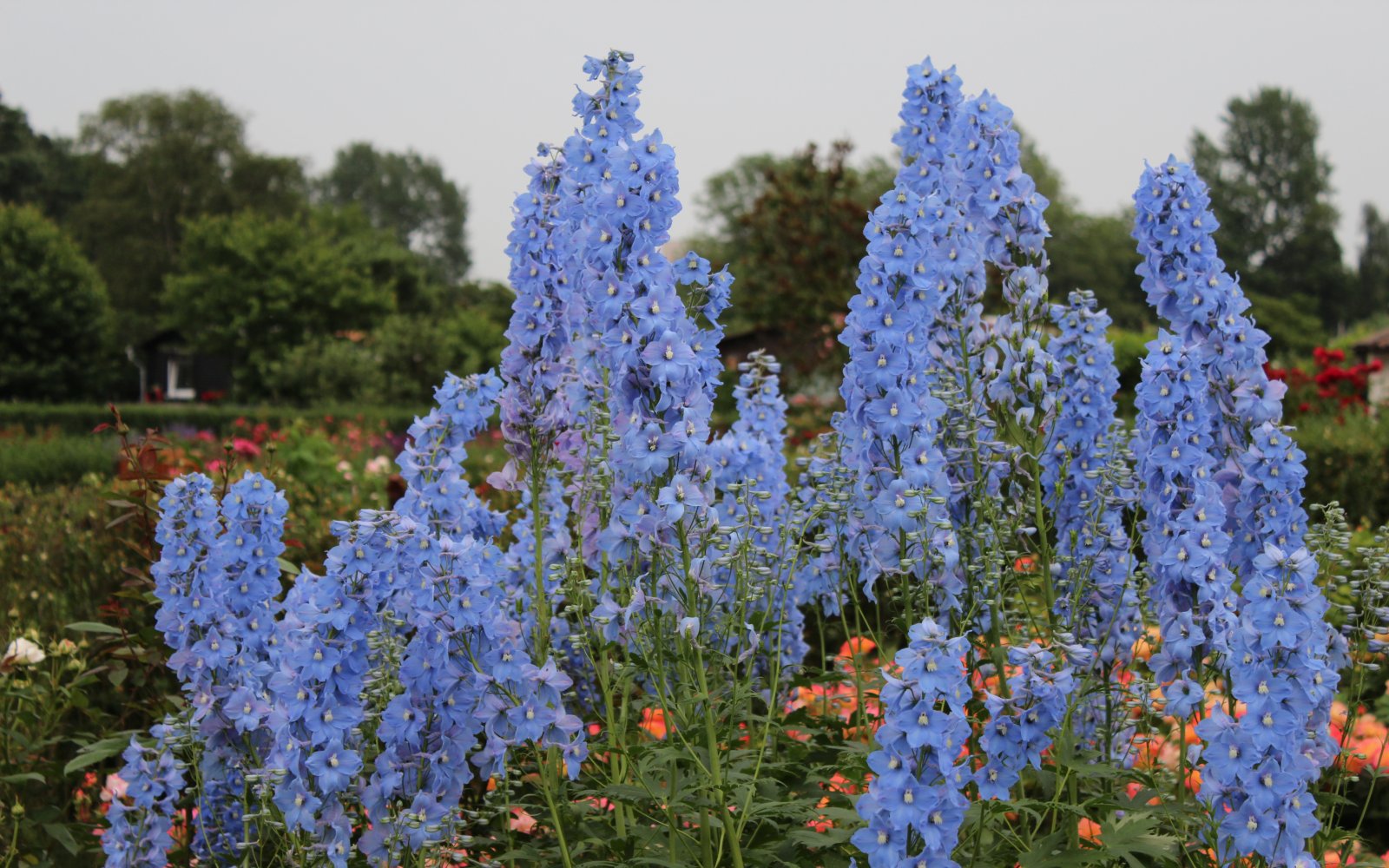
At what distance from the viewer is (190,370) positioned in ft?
A: 181

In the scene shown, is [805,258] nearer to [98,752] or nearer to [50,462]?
[50,462]

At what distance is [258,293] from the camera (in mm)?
43812

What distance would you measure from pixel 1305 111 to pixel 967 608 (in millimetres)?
69705

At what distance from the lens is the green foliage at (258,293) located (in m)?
43.0

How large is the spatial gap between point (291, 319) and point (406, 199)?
32.4 metres

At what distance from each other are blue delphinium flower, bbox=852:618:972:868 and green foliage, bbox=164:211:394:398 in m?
42.8

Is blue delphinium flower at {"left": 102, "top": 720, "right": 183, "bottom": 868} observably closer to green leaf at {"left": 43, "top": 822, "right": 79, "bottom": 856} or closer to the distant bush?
green leaf at {"left": 43, "top": 822, "right": 79, "bottom": 856}

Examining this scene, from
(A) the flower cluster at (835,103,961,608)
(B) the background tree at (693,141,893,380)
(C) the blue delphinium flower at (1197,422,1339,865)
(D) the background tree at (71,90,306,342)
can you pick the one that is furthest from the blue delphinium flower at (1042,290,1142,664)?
(D) the background tree at (71,90,306,342)

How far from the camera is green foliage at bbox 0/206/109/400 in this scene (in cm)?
3934

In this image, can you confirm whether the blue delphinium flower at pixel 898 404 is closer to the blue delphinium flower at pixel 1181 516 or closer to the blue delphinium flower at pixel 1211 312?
the blue delphinium flower at pixel 1181 516

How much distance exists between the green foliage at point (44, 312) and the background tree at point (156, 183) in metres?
7.97

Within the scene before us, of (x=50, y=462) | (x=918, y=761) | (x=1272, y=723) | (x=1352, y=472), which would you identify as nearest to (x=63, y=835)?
(x=918, y=761)

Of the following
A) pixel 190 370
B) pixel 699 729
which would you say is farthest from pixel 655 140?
pixel 190 370

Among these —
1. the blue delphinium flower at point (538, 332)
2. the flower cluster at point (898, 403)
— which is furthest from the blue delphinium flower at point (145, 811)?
the flower cluster at point (898, 403)
